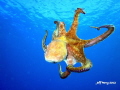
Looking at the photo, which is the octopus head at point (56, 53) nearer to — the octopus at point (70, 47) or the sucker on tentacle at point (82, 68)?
the octopus at point (70, 47)

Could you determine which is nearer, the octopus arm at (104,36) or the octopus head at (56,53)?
the octopus head at (56,53)

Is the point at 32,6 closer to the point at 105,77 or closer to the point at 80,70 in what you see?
the point at 80,70

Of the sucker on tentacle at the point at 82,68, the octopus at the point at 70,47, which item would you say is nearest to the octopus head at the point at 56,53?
the octopus at the point at 70,47

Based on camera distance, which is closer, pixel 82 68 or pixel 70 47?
Result: pixel 82 68

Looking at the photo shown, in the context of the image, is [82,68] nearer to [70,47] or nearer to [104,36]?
[70,47]

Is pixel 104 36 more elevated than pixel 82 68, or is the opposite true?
pixel 104 36

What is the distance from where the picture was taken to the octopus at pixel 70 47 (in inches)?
112

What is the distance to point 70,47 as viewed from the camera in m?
3.03

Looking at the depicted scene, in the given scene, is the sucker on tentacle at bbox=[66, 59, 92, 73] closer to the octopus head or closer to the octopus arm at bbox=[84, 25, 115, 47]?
the octopus head

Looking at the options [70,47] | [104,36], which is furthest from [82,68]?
[104,36]

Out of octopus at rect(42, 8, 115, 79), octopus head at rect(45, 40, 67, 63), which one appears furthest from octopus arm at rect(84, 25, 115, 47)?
octopus head at rect(45, 40, 67, 63)

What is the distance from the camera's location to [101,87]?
73.8 m

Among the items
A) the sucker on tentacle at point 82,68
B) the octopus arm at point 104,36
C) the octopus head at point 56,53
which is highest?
the octopus arm at point 104,36

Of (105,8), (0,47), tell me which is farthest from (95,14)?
(0,47)
